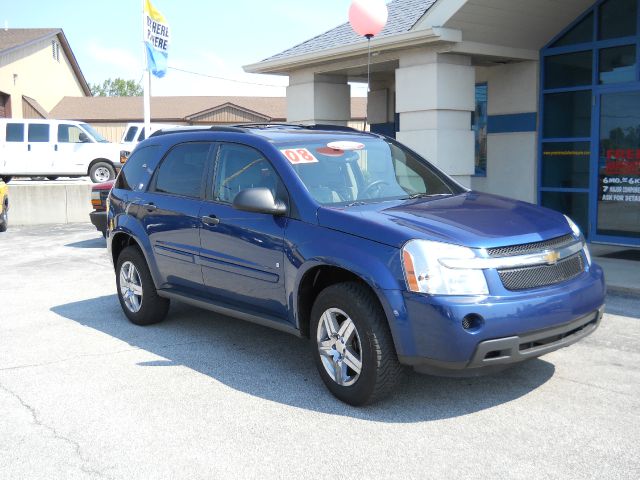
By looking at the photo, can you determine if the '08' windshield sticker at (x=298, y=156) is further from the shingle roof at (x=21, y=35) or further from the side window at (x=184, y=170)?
the shingle roof at (x=21, y=35)

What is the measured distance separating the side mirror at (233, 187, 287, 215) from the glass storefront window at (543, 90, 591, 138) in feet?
25.0

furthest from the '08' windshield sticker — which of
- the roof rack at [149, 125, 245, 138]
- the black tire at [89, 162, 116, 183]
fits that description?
the black tire at [89, 162, 116, 183]

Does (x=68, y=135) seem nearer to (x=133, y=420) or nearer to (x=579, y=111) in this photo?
(x=579, y=111)

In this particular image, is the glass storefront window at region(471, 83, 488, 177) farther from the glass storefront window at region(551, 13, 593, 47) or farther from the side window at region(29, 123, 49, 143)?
the side window at region(29, 123, 49, 143)

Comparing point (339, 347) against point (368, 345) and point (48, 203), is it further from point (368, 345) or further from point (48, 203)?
point (48, 203)

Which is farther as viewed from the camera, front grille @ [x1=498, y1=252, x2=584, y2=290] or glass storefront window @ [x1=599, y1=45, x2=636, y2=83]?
glass storefront window @ [x1=599, y1=45, x2=636, y2=83]

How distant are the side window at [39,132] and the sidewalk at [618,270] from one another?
16656mm

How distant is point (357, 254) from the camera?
457 cm

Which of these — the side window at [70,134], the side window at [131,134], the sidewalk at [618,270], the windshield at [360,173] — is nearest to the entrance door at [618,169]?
the sidewalk at [618,270]

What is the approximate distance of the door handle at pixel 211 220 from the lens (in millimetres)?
5758

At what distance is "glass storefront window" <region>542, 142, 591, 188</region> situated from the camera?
1138 centimetres

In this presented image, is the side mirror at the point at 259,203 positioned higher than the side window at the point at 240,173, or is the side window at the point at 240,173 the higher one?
the side window at the point at 240,173

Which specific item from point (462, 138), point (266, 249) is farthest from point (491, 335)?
point (462, 138)

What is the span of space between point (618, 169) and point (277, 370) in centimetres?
731
